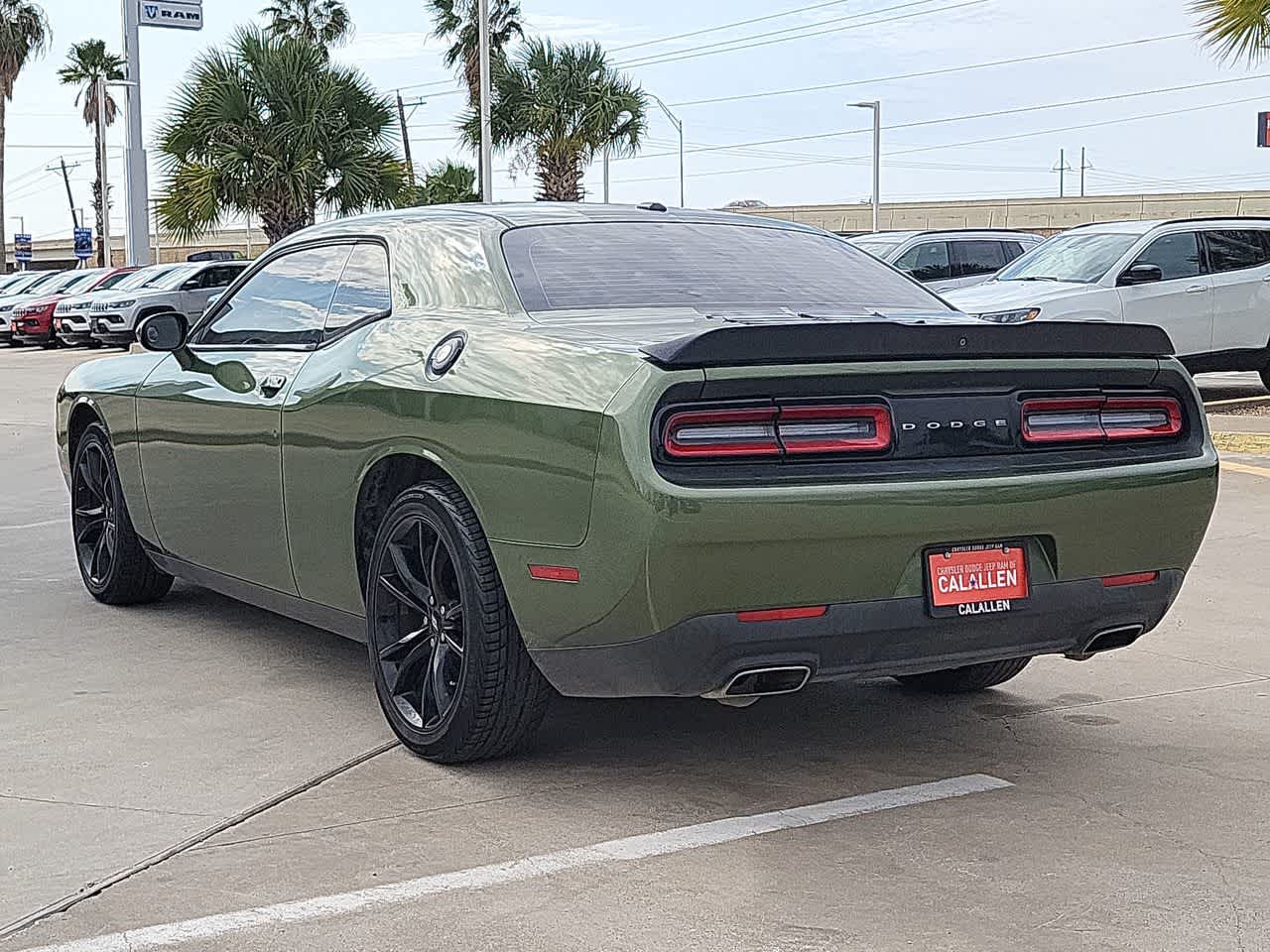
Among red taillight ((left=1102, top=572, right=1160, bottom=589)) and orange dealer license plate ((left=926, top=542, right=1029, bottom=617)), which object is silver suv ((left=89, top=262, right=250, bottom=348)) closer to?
red taillight ((left=1102, top=572, right=1160, bottom=589))

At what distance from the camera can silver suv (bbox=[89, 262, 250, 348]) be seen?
2884cm

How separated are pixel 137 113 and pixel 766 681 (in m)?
34.5

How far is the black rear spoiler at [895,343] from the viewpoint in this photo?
400 centimetres

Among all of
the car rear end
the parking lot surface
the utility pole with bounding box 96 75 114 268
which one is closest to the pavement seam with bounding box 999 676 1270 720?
the parking lot surface

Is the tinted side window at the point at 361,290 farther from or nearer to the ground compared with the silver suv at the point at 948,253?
nearer to the ground

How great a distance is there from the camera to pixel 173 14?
37594mm

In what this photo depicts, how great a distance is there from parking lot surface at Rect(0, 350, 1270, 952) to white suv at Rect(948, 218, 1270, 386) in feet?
28.7

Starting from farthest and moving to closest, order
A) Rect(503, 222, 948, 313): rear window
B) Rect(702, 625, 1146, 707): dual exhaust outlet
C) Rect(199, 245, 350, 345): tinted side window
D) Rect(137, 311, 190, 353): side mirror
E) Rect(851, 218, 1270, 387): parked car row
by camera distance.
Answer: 1. Rect(851, 218, 1270, 387): parked car row
2. Rect(137, 311, 190, 353): side mirror
3. Rect(199, 245, 350, 345): tinted side window
4. Rect(503, 222, 948, 313): rear window
5. Rect(702, 625, 1146, 707): dual exhaust outlet

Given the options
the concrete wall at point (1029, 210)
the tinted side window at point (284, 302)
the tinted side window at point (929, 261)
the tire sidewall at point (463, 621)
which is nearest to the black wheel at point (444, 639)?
the tire sidewall at point (463, 621)

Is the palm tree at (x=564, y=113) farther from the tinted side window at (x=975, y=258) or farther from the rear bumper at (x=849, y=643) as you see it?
the rear bumper at (x=849, y=643)

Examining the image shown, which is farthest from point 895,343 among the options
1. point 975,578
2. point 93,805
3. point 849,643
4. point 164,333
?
point 164,333

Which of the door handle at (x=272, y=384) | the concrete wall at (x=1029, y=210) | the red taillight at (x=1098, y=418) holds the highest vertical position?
the concrete wall at (x=1029, y=210)

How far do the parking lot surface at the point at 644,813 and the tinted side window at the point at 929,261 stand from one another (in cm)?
1302

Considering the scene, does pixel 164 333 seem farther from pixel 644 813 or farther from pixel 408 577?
pixel 644 813
